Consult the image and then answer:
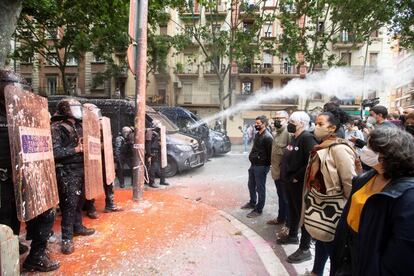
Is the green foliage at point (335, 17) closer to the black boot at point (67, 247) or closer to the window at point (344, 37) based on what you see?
the window at point (344, 37)

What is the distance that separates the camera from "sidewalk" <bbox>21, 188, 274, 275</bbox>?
3.21 metres

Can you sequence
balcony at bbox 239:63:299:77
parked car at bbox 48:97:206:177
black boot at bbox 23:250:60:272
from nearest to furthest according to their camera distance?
black boot at bbox 23:250:60:272, parked car at bbox 48:97:206:177, balcony at bbox 239:63:299:77

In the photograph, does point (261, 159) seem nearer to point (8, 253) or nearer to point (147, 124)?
point (147, 124)

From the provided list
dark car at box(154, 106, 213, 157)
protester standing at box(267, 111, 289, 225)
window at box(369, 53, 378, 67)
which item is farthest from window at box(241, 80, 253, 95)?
protester standing at box(267, 111, 289, 225)

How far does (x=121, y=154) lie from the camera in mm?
7590

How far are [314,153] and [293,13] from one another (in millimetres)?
19255

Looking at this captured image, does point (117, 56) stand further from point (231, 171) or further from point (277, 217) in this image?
point (277, 217)

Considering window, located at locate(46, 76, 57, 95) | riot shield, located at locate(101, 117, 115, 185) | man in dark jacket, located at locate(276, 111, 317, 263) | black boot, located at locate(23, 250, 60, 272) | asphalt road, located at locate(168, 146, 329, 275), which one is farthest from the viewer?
window, located at locate(46, 76, 57, 95)

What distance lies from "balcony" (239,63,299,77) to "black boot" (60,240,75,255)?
1106 inches

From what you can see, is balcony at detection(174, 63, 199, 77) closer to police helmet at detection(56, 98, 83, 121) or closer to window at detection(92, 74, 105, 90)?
window at detection(92, 74, 105, 90)

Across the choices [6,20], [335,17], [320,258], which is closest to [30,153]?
[320,258]

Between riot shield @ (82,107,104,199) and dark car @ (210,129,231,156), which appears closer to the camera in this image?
riot shield @ (82,107,104,199)

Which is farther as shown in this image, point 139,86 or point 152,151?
point 152,151

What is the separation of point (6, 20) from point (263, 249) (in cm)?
624
